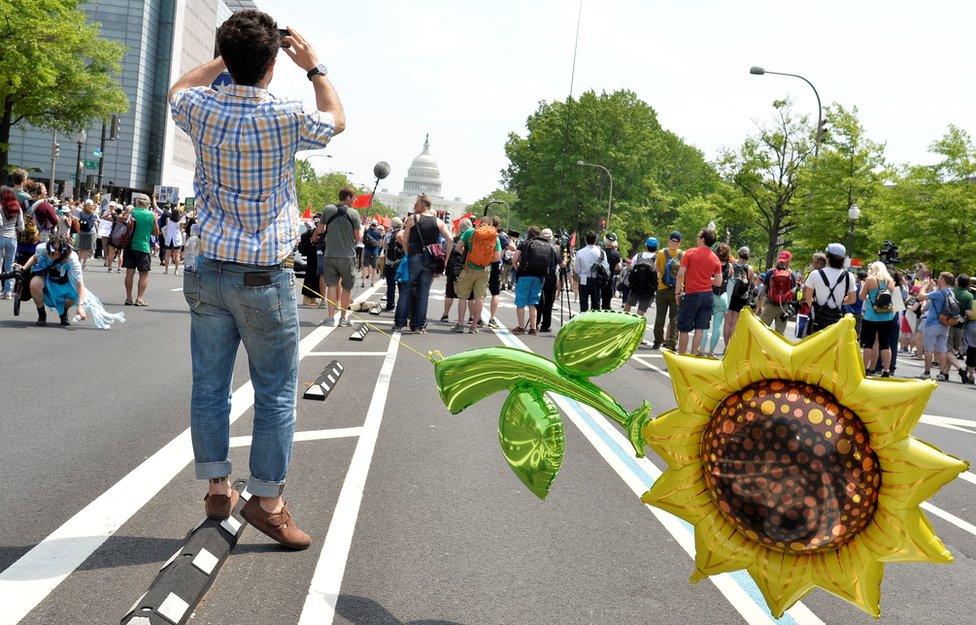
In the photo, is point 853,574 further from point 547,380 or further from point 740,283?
point 740,283

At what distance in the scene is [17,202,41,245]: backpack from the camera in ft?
43.9

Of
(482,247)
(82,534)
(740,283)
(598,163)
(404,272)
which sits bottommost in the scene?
(82,534)

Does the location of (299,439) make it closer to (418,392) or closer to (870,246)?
(418,392)

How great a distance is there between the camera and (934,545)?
250 centimetres

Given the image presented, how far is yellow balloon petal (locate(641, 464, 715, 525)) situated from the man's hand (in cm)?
213

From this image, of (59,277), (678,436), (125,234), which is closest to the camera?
(678,436)

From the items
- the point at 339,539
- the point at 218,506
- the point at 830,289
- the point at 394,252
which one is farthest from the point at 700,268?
the point at 218,506

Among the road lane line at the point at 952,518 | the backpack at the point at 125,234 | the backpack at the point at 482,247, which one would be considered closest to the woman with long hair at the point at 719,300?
the backpack at the point at 482,247

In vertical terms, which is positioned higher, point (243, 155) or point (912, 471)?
point (243, 155)

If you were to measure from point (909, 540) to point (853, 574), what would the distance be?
0.19 m

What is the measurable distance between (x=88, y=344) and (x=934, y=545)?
941cm

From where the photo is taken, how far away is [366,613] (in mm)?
3250

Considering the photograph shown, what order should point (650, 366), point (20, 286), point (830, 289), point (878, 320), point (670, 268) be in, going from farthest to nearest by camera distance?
point (670, 268) < point (878, 320) < point (650, 366) < point (20, 286) < point (830, 289)

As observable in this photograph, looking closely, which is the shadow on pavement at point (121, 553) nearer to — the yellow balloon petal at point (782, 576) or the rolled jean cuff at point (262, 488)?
the rolled jean cuff at point (262, 488)
